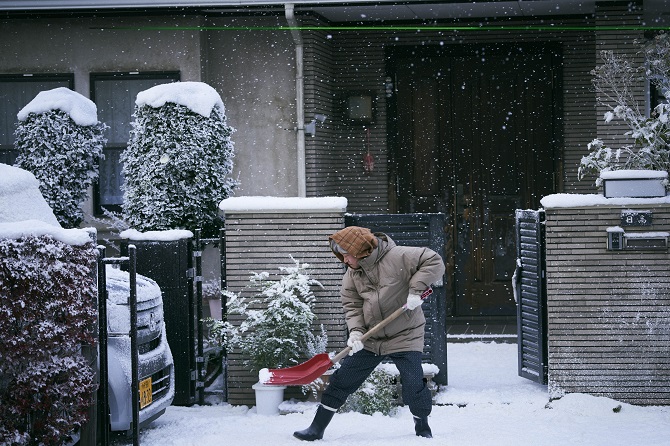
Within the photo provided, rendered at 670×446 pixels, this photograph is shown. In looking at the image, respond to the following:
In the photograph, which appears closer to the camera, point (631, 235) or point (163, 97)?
point (631, 235)

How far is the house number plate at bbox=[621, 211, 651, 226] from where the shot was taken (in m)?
8.58

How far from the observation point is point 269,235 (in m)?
9.02

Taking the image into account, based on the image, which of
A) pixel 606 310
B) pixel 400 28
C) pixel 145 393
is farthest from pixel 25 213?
pixel 400 28

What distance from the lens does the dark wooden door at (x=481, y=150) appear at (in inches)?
522

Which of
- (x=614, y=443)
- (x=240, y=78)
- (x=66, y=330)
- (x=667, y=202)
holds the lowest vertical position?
(x=614, y=443)

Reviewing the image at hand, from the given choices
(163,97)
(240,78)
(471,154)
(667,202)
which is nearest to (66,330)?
(163,97)

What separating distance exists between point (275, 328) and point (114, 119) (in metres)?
5.34

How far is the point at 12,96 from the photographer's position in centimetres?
1317

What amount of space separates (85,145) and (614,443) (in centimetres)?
661

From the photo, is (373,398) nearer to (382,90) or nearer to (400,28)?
(382,90)

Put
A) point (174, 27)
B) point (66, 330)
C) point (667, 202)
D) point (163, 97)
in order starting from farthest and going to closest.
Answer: point (174, 27) < point (163, 97) < point (667, 202) < point (66, 330)

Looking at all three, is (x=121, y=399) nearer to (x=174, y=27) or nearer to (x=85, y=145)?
(x=85, y=145)

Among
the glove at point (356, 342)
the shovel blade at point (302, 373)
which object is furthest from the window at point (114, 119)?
the glove at point (356, 342)

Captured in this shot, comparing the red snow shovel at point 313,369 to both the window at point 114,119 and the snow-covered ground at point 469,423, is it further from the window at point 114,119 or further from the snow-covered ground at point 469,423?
the window at point 114,119
